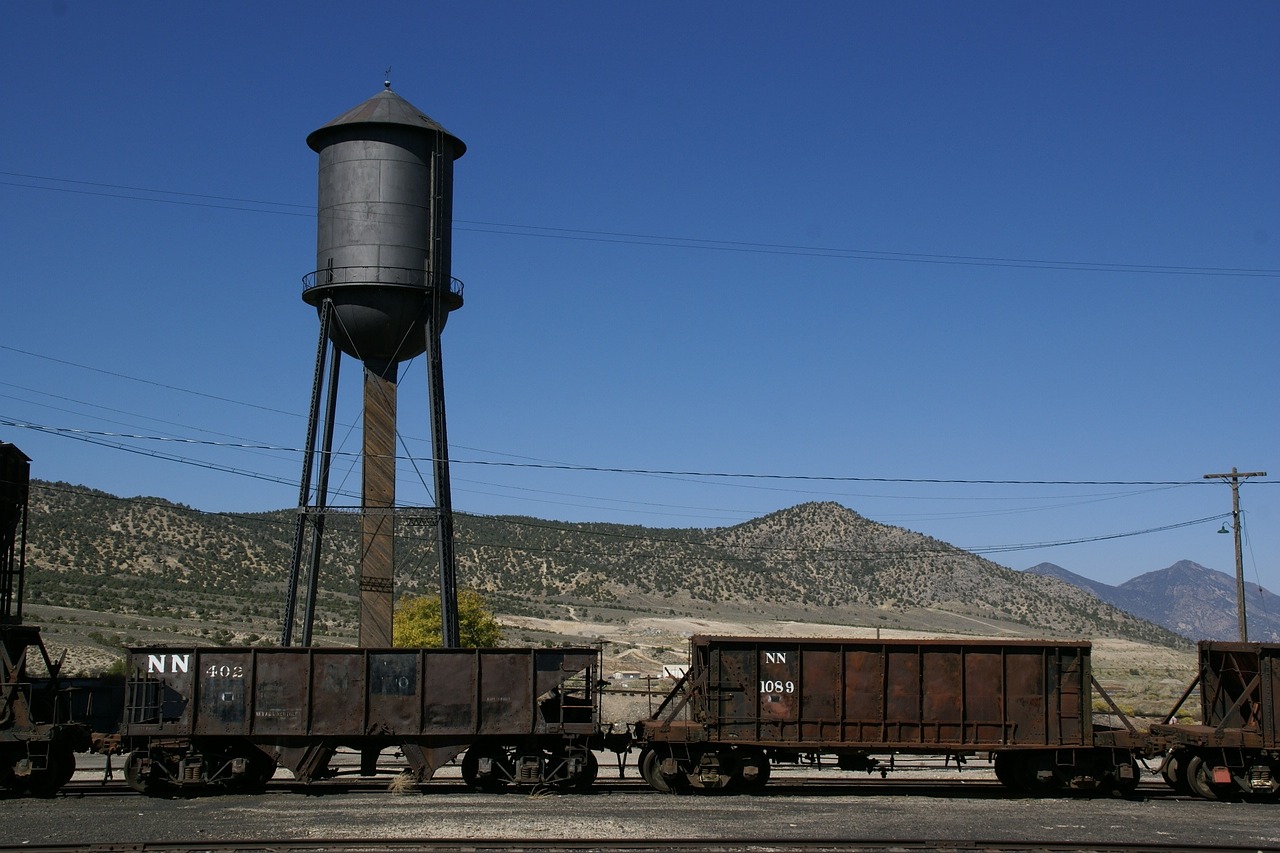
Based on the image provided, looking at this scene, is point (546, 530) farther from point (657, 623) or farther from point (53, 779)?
point (53, 779)

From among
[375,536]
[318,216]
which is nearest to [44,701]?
[375,536]

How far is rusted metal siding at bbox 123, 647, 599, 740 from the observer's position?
24.0 metres

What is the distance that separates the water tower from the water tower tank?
0.08 feet

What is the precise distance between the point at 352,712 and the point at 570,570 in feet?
320

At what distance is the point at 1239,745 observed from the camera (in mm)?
23375

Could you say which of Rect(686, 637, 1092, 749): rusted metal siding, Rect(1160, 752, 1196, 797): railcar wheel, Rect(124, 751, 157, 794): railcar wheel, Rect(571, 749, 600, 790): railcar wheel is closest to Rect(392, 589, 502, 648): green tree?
Rect(571, 749, 600, 790): railcar wheel

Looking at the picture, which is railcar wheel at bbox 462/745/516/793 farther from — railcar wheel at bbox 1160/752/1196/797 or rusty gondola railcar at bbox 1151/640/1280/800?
railcar wheel at bbox 1160/752/1196/797

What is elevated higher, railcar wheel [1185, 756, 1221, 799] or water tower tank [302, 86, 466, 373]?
water tower tank [302, 86, 466, 373]

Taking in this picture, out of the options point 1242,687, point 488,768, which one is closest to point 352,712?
point 488,768

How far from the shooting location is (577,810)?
21.3 m

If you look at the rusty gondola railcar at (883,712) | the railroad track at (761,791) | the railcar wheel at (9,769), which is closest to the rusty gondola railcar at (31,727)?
the railcar wheel at (9,769)

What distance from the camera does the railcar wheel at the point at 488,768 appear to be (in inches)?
955

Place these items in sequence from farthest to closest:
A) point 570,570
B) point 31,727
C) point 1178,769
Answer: point 570,570, point 1178,769, point 31,727

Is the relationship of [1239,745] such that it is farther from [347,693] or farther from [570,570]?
[570,570]
